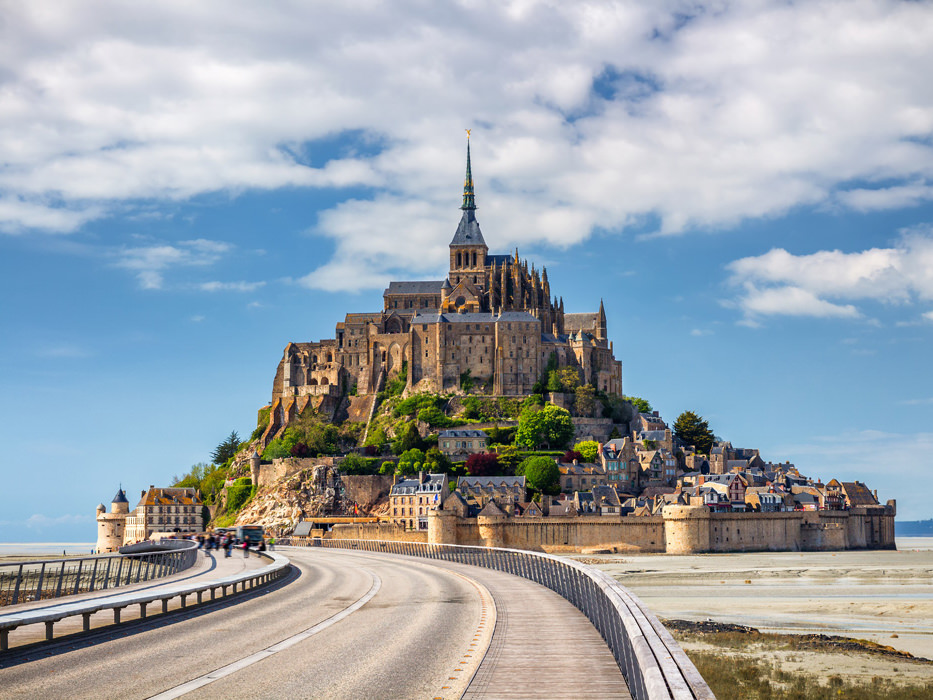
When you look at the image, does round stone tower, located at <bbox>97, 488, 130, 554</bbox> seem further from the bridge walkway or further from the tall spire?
the bridge walkway

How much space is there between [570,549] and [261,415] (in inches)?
2217

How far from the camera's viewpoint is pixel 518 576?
3809 cm

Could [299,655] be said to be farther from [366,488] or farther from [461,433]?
[461,433]

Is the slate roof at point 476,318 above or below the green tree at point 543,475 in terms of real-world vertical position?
above

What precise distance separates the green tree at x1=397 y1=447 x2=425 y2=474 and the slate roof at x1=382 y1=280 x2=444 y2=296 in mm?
35487

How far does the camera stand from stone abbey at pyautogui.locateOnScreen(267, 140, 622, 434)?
130875mm

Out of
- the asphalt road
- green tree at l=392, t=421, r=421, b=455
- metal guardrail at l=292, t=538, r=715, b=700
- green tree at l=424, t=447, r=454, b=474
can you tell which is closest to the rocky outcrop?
green tree at l=424, t=447, r=454, b=474

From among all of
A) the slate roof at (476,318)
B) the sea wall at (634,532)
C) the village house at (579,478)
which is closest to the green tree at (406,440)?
the slate roof at (476,318)

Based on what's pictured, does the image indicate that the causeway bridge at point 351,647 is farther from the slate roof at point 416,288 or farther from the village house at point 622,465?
the slate roof at point 416,288

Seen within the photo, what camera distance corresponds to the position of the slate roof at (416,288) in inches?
5827

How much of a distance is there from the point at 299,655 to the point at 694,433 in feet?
394

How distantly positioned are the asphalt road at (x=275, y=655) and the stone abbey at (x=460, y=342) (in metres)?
104

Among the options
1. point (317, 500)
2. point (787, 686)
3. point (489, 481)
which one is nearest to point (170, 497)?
point (317, 500)

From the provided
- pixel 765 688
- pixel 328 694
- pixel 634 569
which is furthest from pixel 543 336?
pixel 328 694
